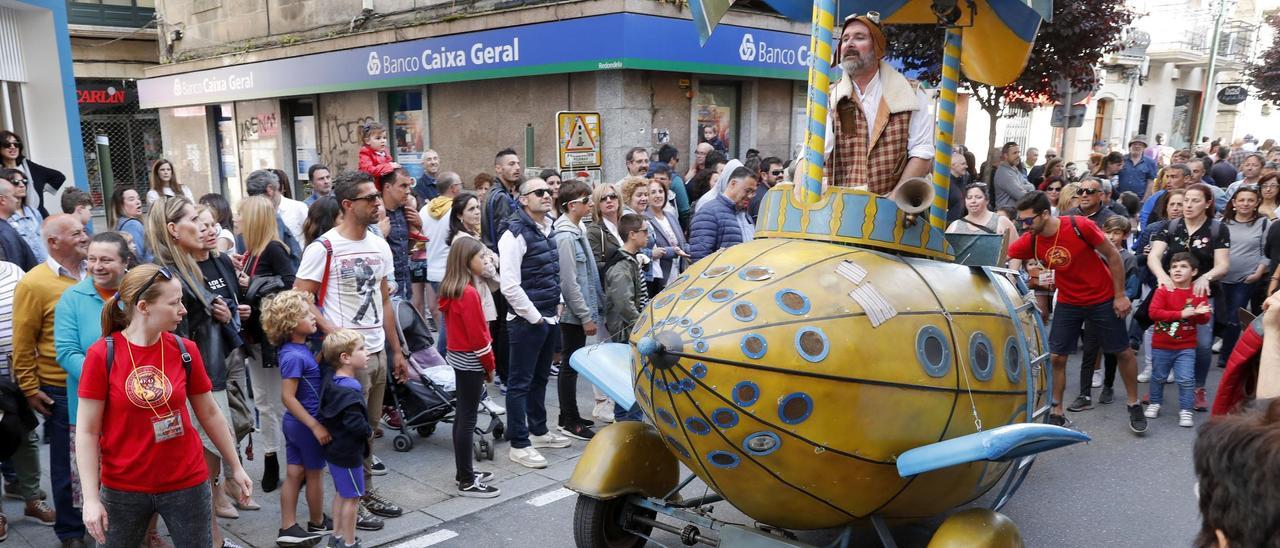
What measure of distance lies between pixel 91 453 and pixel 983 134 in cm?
2134

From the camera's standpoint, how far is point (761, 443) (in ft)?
9.70

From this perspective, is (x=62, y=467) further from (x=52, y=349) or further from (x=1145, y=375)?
(x=1145, y=375)

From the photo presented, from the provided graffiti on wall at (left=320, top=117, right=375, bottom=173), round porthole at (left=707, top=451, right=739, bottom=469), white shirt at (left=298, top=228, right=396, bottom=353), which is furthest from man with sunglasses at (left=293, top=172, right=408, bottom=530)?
graffiti on wall at (left=320, top=117, right=375, bottom=173)

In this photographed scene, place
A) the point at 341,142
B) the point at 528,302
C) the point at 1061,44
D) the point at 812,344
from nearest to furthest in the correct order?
the point at 812,344
the point at 528,302
the point at 1061,44
the point at 341,142

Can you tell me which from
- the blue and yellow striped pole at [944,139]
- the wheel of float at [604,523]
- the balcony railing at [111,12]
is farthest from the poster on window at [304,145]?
the blue and yellow striped pole at [944,139]

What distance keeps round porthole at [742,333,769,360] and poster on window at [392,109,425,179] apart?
12.1 metres

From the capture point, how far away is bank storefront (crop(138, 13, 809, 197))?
37.1 feet

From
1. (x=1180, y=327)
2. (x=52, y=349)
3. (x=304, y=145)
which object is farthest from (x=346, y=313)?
(x=304, y=145)

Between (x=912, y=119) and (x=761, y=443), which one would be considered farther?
(x=912, y=119)

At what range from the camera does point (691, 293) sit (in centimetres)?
316

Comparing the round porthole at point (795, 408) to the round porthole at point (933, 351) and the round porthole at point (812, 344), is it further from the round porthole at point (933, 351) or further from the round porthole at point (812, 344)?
the round porthole at point (933, 351)

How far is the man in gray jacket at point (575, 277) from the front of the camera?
228 inches

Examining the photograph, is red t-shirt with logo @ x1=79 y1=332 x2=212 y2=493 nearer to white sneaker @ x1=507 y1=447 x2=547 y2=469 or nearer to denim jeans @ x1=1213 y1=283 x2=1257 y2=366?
white sneaker @ x1=507 y1=447 x2=547 y2=469

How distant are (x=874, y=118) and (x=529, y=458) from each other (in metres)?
3.14
